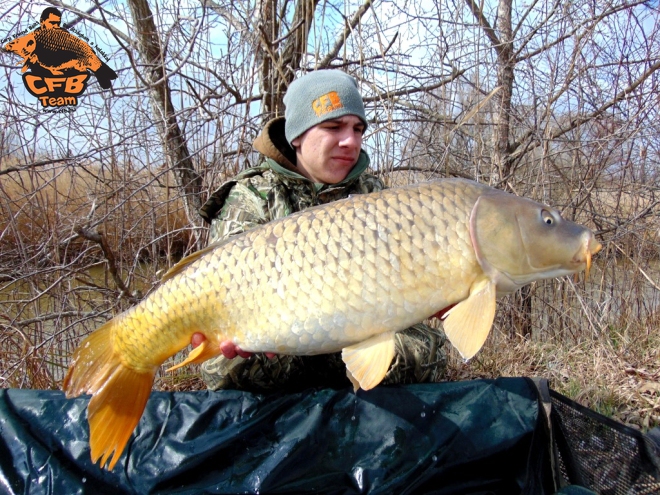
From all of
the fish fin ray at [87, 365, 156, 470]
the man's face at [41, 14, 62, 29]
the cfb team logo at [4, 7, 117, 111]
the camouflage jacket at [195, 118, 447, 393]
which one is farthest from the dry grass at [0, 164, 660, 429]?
the fish fin ray at [87, 365, 156, 470]

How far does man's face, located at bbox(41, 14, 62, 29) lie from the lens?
249cm

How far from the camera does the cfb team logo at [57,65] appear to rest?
246cm

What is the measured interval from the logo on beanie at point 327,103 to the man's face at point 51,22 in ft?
6.13

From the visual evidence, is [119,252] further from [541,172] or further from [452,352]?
[541,172]

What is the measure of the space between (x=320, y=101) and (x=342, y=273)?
707mm

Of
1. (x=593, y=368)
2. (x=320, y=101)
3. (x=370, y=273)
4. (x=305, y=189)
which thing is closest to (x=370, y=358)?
(x=370, y=273)

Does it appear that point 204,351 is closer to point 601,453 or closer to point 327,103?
point 327,103

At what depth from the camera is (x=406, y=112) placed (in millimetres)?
3000

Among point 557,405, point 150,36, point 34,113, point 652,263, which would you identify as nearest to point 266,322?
point 557,405

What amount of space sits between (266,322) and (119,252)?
5.56 feet

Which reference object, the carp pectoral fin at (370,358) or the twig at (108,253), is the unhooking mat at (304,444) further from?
the twig at (108,253)

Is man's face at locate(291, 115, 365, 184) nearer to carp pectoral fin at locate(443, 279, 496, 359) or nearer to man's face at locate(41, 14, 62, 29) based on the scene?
carp pectoral fin at locate(443, 279, 496, 359)

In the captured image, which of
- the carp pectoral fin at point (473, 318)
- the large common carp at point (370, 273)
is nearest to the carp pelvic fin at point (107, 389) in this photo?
the large common carp at point (370, 273)

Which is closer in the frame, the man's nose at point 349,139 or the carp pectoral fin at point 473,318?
the carp pectoral fin at point 473,318
